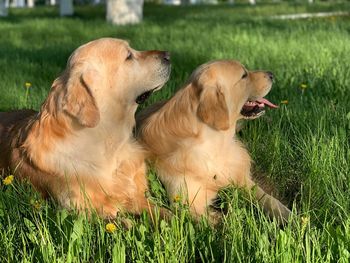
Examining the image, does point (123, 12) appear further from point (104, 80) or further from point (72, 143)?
point (72, 143)

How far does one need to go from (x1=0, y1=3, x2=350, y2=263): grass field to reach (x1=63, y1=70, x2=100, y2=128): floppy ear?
488mm

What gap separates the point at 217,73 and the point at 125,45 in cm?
60

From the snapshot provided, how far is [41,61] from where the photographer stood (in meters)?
7.29

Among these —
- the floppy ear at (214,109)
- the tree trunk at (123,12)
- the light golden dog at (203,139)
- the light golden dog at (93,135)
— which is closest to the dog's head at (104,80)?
the light golden dog at (93,135)

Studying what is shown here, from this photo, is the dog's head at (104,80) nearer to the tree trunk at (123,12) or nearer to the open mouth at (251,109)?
the open mouth at (251,109)

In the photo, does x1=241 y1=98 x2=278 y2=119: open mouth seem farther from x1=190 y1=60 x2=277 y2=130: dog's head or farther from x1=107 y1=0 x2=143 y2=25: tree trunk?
x1=107 y1=0 x2=143 y2=25: tree trunk

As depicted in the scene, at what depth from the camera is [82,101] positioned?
10.2 ft

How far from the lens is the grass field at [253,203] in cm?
220

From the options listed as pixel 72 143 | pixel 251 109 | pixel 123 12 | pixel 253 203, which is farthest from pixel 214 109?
pixel 123 12

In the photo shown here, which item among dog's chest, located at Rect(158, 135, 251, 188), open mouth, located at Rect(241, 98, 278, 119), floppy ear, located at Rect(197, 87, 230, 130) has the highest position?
floppy ear, located at Rect(197, 87, 230, 130)

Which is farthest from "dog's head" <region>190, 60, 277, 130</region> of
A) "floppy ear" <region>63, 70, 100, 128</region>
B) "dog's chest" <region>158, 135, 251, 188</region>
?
"floppy ear" <region>63, 70, 100, 128</region>

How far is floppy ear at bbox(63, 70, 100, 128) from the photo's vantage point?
3.10 m

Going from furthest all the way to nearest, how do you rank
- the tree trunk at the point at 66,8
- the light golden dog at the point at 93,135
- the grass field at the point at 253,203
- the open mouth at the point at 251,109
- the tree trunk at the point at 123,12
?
the tree trunk at the point at 66,8 < the tree trunk at the point at 123,12 < the open mouth at the point at 251,109 < the light golden dog at the point at 93,135 < the grass field at the point at 253,203

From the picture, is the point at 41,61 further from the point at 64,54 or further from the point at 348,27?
the point at 348,27
